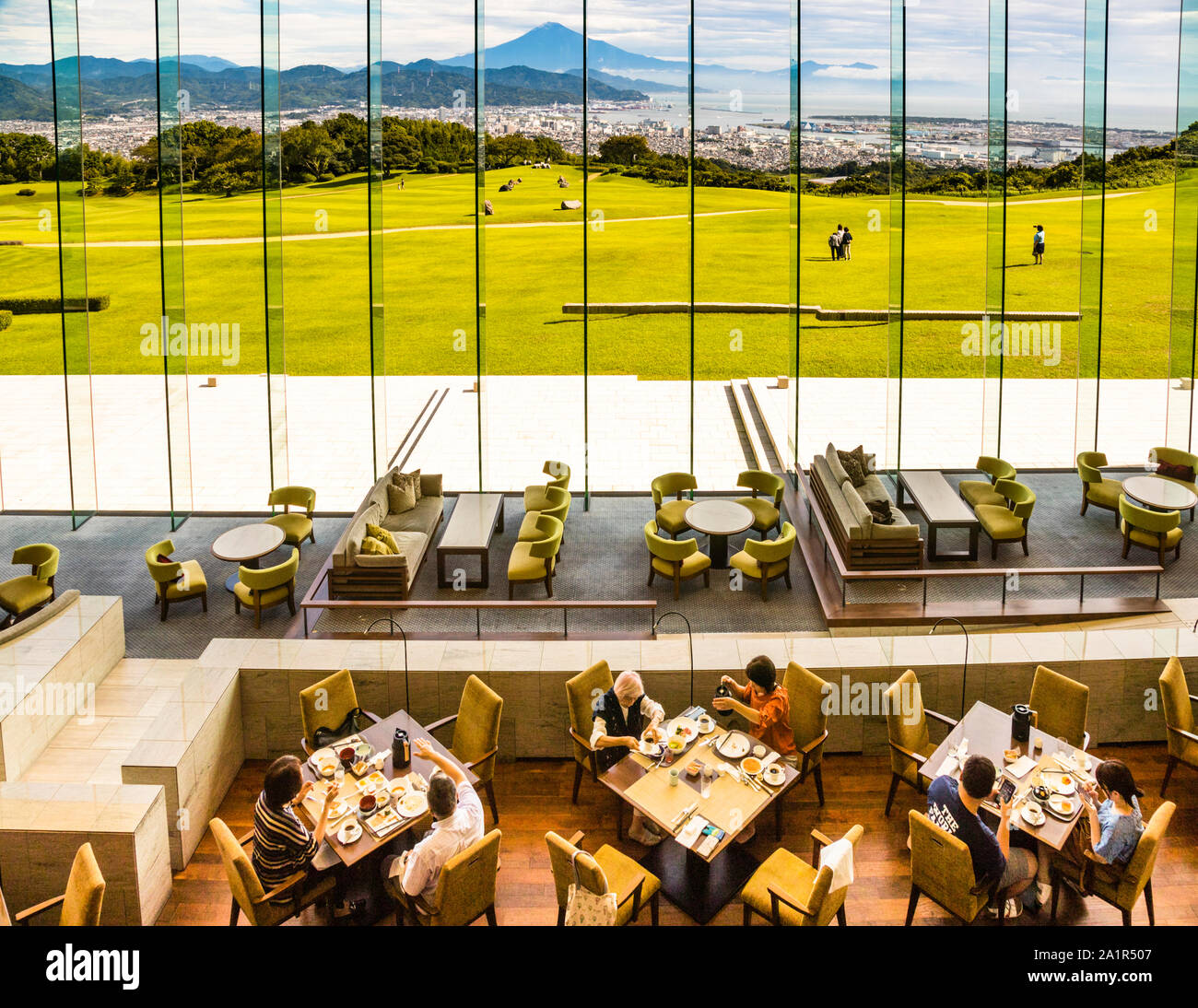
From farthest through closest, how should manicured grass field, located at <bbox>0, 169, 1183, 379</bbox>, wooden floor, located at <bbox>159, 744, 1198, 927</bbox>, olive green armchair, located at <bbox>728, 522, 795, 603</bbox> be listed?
1. manicured grass field, located at <bbox>0, 169, 1183, 379</bbox>
2. olive green armchair, located at <bbox>728, 522, 795, 603</bbox>
3. wooden floor, located at <bbox>159, 744, 1198, 927</bbox>

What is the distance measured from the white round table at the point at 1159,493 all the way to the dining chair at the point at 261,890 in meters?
9.69

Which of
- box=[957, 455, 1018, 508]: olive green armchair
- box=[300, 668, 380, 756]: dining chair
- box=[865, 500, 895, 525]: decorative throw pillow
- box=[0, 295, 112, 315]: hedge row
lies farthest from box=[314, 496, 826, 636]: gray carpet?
box=[0, 295, 112, 315]: hedge row

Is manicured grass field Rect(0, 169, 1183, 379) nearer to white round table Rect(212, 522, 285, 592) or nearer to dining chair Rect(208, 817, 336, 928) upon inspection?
white round table Rect(212, 522, 285, 592)

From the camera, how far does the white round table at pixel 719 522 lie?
1137cm

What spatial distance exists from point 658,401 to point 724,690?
369 inches

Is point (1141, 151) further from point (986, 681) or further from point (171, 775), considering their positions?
point (171, 775)

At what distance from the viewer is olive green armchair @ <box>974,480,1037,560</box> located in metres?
11.5

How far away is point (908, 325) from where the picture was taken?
59.0 feet

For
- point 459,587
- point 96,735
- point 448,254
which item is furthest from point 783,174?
point 96,735

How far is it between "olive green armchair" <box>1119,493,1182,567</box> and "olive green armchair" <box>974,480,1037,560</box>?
96cm

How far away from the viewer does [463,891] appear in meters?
5.40

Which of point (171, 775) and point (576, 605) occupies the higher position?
point (576, 605)

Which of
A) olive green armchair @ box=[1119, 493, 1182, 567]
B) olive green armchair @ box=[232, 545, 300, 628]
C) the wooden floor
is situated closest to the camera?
the wooden floor

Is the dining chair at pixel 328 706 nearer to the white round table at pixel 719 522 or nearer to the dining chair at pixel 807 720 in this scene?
the dining chair at pixel 807 720
